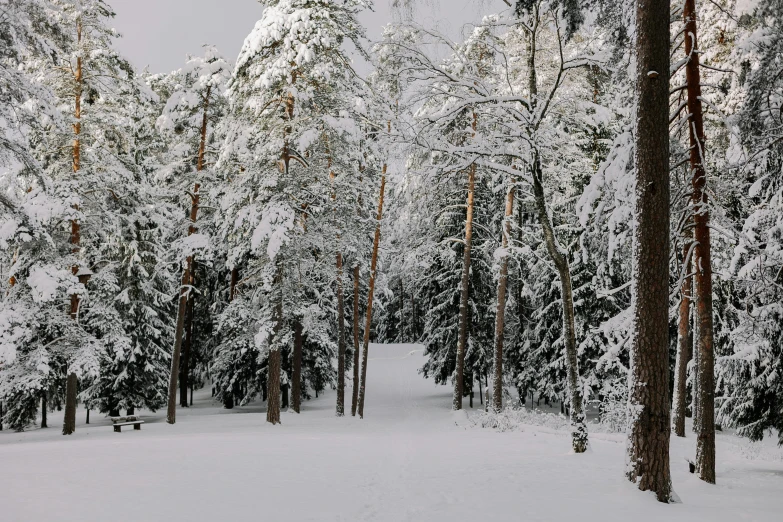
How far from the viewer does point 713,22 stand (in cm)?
1191

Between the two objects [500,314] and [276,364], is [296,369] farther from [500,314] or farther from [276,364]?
[500,314]

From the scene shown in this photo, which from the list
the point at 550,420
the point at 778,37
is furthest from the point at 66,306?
the point at 778,37

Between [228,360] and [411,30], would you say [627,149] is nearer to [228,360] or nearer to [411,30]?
[411,30]

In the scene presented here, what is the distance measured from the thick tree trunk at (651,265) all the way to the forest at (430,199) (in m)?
0.03

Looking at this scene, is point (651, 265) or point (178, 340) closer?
point (651, 265)

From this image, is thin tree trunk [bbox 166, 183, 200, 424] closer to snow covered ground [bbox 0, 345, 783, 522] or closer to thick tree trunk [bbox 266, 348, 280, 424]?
thick tree trunk [bbox 266, 348, 280, 424]

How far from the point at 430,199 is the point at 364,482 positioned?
12.8 meters

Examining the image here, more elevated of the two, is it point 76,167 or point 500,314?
point 76,167

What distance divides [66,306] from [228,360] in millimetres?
8686

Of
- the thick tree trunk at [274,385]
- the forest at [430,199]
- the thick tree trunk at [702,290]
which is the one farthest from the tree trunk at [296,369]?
the thick tree trunk at [702,290]

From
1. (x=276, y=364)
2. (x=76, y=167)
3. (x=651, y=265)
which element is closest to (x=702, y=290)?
(x=651, y=265)

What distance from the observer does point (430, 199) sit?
63.0 feet

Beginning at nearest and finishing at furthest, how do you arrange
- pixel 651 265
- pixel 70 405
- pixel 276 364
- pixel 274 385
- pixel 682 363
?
pixel 651 265, pixel 682 363, pixel 276 364, pixel 274 385, pixel 70 405

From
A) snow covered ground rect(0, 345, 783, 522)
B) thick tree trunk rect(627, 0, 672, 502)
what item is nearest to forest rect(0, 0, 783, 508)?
thick tree trunk rect(627, 0, 672, 502)
